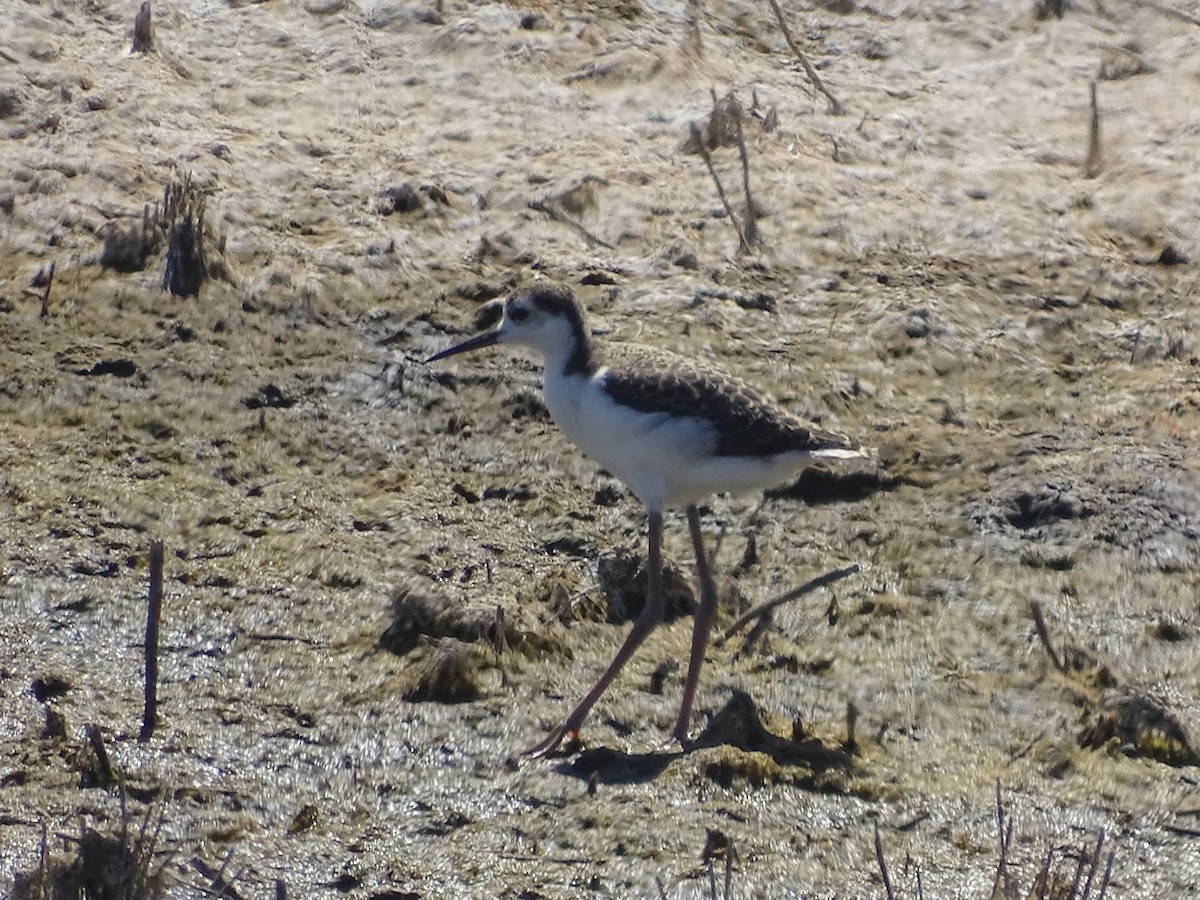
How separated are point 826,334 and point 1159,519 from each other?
5.64 feet

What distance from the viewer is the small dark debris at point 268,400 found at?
24.0 ft

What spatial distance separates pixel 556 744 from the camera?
5566 mm

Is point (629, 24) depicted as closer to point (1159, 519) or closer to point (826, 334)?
point (826, 334)

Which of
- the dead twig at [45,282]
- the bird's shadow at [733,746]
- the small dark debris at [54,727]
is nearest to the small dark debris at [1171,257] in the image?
the bird's shadow at [733,746]

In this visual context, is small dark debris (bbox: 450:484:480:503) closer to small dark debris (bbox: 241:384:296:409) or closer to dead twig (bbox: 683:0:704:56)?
small dark debris (bbox: 241:384:296:409)

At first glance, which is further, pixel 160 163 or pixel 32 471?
pixel 160 163

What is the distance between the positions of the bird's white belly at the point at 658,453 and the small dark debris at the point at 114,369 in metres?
2.09

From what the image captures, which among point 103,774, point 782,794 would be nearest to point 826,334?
point 782,794

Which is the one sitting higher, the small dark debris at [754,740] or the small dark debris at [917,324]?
the small dark debris at [917,324]

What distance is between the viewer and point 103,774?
513 centimetres

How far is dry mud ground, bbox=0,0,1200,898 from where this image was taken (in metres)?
5.29

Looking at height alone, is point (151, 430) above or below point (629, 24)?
below

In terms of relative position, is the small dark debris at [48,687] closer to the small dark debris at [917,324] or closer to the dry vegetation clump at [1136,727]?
the dry vegetation clump at [1136,727]

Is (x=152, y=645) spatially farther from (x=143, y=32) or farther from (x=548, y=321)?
(x=143, y=32)
